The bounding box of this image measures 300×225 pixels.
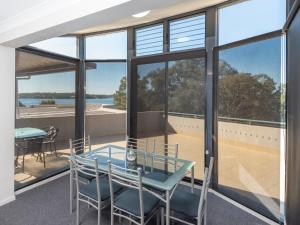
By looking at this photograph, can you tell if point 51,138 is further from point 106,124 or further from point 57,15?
point 57,15

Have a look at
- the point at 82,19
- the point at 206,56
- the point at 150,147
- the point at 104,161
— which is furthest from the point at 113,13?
the point at 150,147

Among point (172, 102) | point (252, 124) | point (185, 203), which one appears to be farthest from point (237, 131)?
point (185, 203)

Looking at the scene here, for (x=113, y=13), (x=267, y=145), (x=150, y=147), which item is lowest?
(x=150, y=147)

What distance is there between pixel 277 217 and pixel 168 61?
2.82 m

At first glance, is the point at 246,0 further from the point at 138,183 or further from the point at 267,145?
the point at 138,183

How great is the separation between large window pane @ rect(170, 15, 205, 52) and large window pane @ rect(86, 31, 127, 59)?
110 cm

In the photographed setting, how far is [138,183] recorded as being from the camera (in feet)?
6.66

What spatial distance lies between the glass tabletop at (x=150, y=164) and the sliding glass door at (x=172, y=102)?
81 cm

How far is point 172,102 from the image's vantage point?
3.86 meters

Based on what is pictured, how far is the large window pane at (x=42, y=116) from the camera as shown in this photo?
3.37 meters

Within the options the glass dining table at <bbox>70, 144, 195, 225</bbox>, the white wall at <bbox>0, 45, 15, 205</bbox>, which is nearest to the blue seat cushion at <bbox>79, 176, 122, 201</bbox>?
the glass dining table at <bbox>70, 144, 195, 225</bbox>

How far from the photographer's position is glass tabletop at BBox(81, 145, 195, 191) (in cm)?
223

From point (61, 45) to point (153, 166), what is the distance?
2894 millimetres

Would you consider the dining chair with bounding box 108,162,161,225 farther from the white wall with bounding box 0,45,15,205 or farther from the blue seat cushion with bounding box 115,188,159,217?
the white wall with bounding box 0,45,15,205
